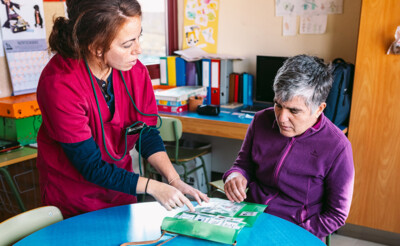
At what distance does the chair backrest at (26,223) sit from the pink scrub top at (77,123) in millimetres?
68

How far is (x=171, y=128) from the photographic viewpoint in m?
2.74

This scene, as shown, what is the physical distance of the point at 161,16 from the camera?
12.3 ft

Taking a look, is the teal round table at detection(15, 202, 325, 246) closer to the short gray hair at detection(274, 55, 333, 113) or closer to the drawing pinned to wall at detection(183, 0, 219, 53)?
the short gray hair at detection(274, 55, 333, 113)

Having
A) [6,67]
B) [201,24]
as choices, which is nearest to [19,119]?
[6,67]

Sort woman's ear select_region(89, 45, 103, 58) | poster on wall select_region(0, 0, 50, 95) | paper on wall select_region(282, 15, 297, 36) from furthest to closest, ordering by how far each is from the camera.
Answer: paper on wall select_region(282, 15, 297, 36) → poster on wall select_region(0, 0, 50, 95) → woman's ear select_region(89, 45, 103, 58)

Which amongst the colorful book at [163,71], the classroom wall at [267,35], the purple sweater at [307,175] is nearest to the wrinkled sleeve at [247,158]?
the purple sweater at [307,175]

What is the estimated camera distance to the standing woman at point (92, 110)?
49.9 inches

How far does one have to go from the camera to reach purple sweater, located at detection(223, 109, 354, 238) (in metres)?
1.46

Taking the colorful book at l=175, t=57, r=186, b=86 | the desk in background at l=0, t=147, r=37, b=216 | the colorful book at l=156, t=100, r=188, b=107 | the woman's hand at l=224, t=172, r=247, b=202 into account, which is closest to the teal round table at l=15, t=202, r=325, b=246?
the woman's hand at l=224, t=172, r=247, b=202

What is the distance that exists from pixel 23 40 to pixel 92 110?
1.66 metres

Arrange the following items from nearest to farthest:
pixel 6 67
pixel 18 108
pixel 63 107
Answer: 1. pixel 63 107
2. pixel 18 108
3. pixel 6 67

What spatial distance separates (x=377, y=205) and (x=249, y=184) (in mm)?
1376

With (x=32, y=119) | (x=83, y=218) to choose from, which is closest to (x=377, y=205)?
(x=83, y=218)

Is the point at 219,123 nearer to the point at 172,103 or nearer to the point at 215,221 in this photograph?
the point at 172,103
